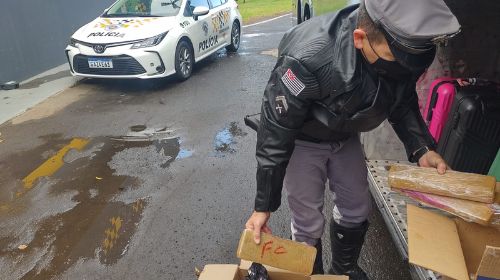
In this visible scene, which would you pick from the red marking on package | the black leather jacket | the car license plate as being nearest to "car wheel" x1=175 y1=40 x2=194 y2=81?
the car license plate

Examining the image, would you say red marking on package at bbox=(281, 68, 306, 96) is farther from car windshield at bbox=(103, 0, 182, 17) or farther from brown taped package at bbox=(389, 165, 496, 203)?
car windshield at bbox=(103, 0, 182, 17)

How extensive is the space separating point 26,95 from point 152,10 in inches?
104

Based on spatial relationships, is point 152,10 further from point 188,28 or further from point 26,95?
point 26,95

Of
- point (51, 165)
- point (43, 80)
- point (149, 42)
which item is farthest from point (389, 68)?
point (43, 80)

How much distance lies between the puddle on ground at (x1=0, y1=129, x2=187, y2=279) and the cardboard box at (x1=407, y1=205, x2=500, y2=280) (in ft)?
6.93

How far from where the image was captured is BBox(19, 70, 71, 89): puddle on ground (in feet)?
25.0

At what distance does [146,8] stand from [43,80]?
2.60 m

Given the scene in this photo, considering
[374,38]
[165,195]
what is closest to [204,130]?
[165,195]

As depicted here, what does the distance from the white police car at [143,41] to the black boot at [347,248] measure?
4.98 metres

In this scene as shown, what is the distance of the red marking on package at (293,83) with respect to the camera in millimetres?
1615

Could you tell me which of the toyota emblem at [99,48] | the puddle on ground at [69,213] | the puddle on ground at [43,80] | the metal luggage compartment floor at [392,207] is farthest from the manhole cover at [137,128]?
the puddle on ground at [43,80]

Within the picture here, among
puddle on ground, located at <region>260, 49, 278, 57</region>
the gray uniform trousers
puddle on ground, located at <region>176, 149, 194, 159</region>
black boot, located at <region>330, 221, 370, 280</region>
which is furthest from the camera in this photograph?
puddle on ground, located at <region>260, 49, 278, 57</region>

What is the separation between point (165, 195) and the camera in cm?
370

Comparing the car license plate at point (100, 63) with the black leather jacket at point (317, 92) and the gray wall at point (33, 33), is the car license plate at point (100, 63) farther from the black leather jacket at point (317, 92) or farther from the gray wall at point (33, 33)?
the black leather jacket at point (317, 92)
